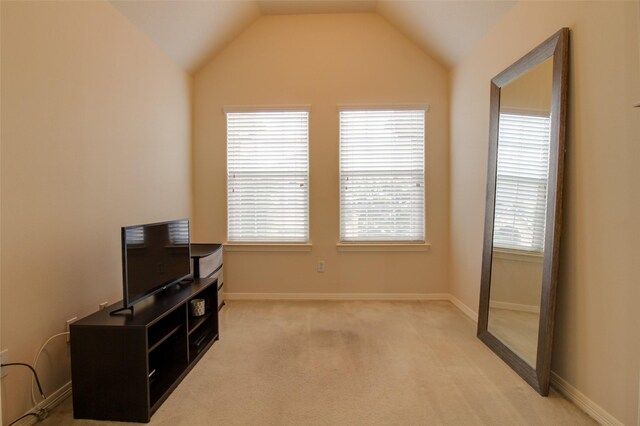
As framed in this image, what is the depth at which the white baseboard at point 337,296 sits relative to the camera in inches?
159

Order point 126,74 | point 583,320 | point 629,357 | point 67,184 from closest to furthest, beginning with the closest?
point 629,357, point 583,320, point 67,184, point 126,74

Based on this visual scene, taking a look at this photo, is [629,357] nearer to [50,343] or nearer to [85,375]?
[85,375]

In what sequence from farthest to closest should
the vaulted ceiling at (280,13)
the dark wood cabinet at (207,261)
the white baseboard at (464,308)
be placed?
the white baseboard at (464,308) < the dark wood cabinet at (207,261) < the vaulted ceiling at (280,13)

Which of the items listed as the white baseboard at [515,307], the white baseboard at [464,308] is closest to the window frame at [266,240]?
the white baseboard at [464,308]

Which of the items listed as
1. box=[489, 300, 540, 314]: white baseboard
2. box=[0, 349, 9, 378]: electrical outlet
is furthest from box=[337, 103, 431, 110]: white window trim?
box=[0, 349, 9, 378]: electrical outlet

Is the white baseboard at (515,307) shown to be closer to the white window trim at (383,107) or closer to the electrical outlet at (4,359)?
the white window trim at (383,107)

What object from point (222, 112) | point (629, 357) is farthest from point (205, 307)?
point (629, 357)

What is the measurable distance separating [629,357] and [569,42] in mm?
1837

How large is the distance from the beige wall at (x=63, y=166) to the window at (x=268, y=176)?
116 cm

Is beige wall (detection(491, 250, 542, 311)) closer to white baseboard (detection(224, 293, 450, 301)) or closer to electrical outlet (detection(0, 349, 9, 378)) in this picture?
white baseboard (detection(224, 293, 450, 301))

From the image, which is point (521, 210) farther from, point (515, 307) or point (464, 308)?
point (464, 308)

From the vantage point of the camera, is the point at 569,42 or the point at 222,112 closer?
the point at 569,42

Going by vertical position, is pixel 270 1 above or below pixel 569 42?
above

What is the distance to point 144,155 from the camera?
301 centimetres
